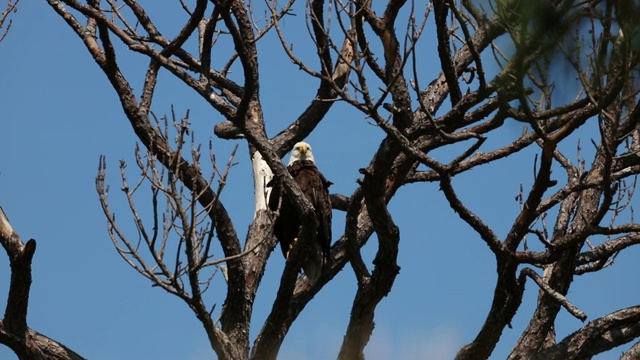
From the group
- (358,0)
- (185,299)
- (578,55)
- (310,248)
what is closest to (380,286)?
(310,248)

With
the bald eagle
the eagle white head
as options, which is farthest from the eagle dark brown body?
the eagle white head

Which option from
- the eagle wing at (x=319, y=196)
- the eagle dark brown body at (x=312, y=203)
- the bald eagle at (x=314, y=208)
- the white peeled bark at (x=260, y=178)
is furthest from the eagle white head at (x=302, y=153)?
the white peeled bark at (x=260, y=178)

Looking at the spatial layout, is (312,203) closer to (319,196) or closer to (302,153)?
(319,196)

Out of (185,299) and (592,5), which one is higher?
(592,5)

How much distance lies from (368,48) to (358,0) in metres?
0.52

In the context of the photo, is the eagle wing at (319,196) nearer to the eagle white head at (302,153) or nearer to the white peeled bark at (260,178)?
the white peeled bark at (260,178)

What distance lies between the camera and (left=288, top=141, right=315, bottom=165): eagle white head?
8469mm

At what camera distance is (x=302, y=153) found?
852cm

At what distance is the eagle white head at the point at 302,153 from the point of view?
8.47 m

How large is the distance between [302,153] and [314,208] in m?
1.54

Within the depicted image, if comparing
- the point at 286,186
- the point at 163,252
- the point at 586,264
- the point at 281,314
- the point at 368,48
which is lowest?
the point at 163,252

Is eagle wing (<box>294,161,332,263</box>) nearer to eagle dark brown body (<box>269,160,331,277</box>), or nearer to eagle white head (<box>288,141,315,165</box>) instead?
eagle dark brown body (<box>269,160,331,277</box>)

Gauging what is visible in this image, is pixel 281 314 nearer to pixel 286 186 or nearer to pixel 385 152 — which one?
pixel 286 186

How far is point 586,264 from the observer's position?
6785mm
